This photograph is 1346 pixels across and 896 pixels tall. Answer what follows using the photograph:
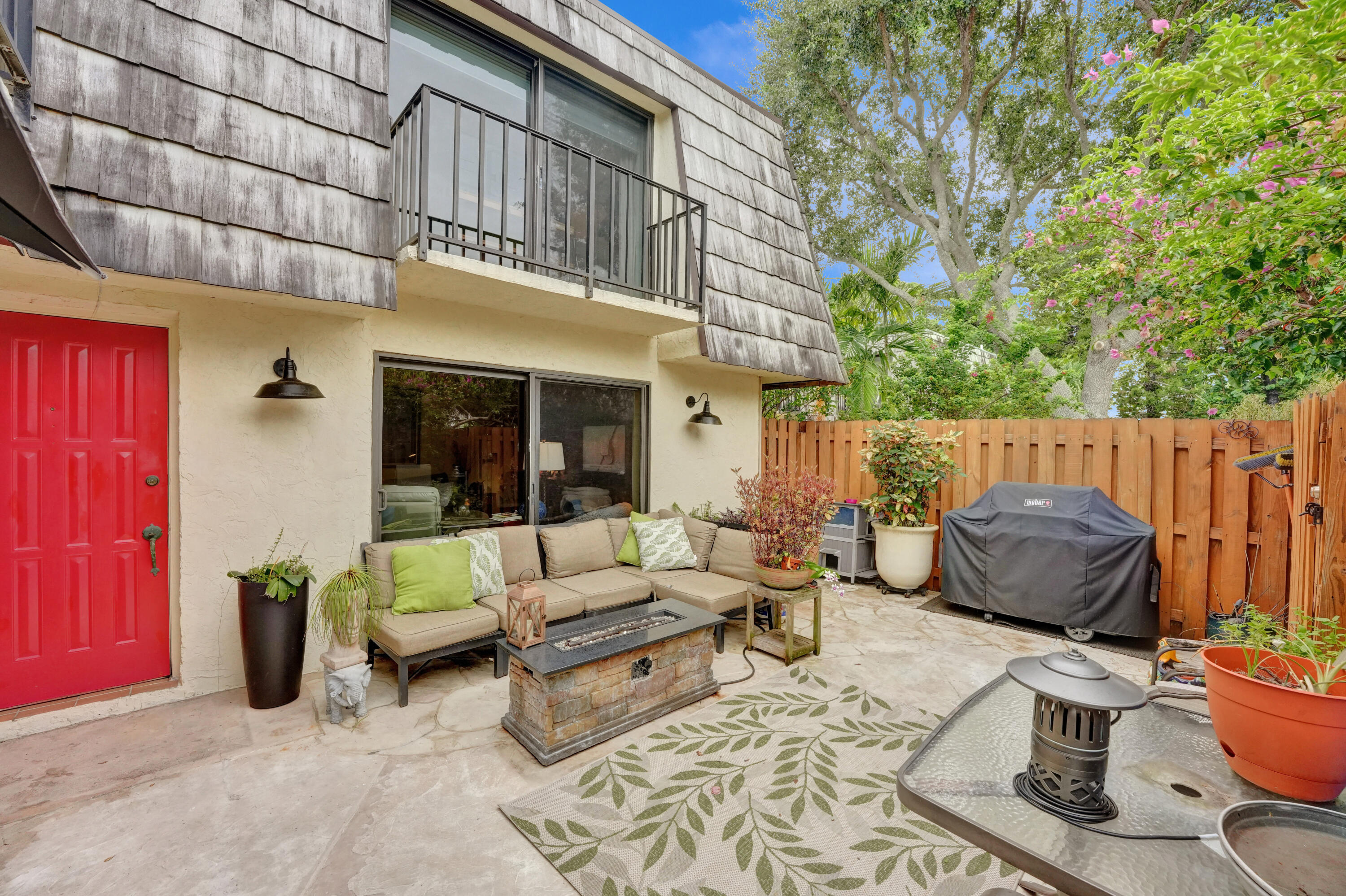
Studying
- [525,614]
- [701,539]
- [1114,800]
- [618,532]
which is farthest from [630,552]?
[1114,800]

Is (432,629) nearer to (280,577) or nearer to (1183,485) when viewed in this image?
(280,577)

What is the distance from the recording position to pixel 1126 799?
3.76 ft

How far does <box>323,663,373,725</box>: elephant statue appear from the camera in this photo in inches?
119

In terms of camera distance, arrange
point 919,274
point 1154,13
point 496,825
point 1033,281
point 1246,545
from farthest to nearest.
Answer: point 919,274 < point 1033,281 < point 1154,13 < point 1246,545 < point 496,825

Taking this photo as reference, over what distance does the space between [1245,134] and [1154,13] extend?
8.43 metres

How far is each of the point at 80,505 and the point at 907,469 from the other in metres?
6.13

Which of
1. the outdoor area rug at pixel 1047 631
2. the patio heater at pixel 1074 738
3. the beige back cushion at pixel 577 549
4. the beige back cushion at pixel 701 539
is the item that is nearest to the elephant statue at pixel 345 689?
the beige back cushion at pixel 577 549

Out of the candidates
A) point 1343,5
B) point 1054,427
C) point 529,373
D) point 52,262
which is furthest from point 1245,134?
point 52,262

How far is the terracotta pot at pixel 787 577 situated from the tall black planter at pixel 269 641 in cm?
288

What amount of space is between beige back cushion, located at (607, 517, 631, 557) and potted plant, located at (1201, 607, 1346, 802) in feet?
12.9

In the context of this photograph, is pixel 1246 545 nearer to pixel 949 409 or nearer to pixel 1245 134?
pixel 1245 134

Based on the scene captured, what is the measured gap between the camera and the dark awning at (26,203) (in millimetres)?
1054

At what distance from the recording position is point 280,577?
3.14 m

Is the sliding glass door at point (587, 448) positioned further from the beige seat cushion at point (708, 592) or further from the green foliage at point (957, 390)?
the green foliage at point (957, 390)
